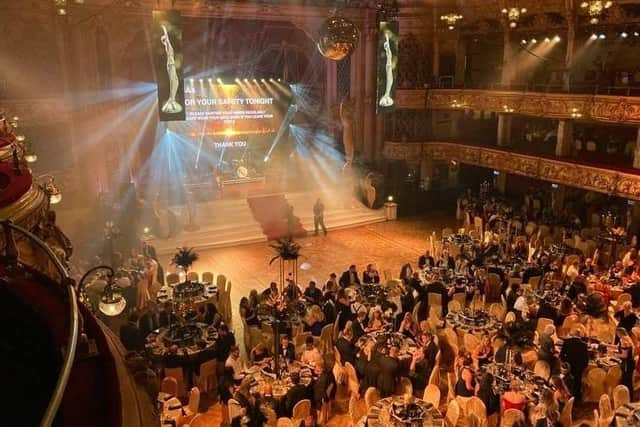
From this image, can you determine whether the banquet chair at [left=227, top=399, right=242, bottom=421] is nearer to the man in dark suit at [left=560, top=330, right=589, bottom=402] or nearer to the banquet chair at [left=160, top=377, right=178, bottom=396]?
the banquet chair at [left=160, top=377, right=178, bottom=396]

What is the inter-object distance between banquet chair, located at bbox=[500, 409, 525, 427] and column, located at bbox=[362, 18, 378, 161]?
17711 millimetres

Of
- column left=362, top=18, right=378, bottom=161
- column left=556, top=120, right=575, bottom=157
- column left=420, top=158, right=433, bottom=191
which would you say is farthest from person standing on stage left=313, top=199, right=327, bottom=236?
column left=556, top=120, right=575, bottom=157

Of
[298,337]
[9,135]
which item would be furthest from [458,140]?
[9,135]

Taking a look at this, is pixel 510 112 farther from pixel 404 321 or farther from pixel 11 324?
pixel 11 324

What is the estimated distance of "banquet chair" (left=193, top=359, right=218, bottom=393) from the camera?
1032 cm

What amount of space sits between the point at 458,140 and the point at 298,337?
16924 mm

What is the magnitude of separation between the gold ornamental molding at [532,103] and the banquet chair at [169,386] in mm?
15790

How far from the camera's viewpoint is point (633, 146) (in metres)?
21.2

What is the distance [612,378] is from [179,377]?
775 cm

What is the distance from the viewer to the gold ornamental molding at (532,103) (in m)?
17.8

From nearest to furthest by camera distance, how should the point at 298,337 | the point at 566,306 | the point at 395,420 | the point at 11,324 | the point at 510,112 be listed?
1. the point at 11,324
2. the point at 395,420
3. the point at 298,337
4. the point at 566,306
5. the point at 510,112

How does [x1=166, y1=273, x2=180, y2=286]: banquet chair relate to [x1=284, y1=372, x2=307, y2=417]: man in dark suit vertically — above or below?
above

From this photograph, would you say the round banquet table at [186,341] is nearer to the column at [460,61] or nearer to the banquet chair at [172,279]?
the banquet chair at [172,279]

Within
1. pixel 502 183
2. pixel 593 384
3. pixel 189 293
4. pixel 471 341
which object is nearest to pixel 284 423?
pixel 471 341
